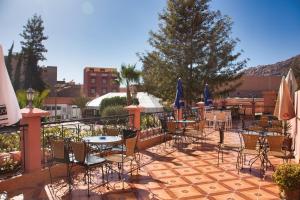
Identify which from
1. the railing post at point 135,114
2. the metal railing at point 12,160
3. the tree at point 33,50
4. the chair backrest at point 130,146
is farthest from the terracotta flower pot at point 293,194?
the tree at point 33,50

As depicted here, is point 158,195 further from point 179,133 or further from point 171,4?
point 171,4

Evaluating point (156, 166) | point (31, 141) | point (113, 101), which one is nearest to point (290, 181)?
point (156, 166)

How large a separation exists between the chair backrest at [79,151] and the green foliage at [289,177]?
3071 millimetres

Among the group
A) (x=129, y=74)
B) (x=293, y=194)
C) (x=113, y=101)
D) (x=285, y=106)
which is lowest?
(x=293, y=194)

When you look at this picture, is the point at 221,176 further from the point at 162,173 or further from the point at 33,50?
the point at 33,50

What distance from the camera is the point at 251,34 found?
19328mm

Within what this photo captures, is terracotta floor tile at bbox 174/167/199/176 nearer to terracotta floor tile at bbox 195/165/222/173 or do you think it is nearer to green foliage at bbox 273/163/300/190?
terracotta floor tile at bbox 195/165/222/173

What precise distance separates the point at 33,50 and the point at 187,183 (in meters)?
36.1

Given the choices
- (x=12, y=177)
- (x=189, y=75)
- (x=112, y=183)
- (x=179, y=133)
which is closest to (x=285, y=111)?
(x=179, y=133)

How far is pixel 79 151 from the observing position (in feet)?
16.4

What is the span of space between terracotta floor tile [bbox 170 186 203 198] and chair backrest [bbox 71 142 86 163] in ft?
5.55

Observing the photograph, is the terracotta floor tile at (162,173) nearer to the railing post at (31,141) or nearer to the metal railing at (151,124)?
the railing post at (31,141)

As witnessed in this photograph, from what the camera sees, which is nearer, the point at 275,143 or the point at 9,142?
the point at 275,143

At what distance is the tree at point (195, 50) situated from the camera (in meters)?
20.0
